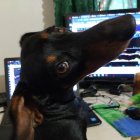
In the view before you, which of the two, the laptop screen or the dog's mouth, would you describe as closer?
the dog's mouth

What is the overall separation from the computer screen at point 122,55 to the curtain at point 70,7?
129 mm

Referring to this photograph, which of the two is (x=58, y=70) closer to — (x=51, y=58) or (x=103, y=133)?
(x=51, y=58)

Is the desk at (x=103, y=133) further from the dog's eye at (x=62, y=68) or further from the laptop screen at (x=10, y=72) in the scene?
the dog's eye at (x=62, y=68)

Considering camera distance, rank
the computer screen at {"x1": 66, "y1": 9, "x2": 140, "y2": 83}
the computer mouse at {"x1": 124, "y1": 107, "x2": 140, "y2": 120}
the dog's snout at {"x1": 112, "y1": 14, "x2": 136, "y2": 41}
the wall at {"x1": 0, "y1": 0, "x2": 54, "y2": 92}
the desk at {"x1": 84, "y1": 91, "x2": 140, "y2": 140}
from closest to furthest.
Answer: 1. the dog's snout at {"x1": 112, "y1": 14, "x2": 136, "y2": 41}
2. the desk at {"x1": 84, "y1": 91, "x2": 140, "y2": 140}
3. the computer mouse at {"x1": 124, "y1": 107, "x2": 140, "y2": 120}
4. the computer screen at {"x1": 66, "y1": 9, "x2": 140, "y2": 83}
5. the wall at {"x1": 0, "y1": 0, "x2": 54, "y2": 92}

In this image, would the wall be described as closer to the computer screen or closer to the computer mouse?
the computer screen

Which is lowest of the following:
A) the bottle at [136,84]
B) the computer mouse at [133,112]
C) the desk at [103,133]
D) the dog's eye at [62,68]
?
the desk at [103,133]

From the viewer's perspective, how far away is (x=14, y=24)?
1.71 meters

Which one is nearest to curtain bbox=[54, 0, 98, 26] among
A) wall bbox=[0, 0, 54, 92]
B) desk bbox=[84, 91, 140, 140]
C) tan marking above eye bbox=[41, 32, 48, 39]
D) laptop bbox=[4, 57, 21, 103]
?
wall bbox=[0, 0, 54, 92]

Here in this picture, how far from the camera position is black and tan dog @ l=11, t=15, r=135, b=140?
0.56 m

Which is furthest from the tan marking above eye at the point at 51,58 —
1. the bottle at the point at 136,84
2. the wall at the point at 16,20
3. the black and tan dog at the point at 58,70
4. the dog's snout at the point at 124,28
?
the wall at the point at 16,20

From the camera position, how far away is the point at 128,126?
114 centimetres

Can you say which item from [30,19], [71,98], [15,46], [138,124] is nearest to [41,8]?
[30,19]

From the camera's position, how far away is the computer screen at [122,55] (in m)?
1.55

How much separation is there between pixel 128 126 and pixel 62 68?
0.64m
